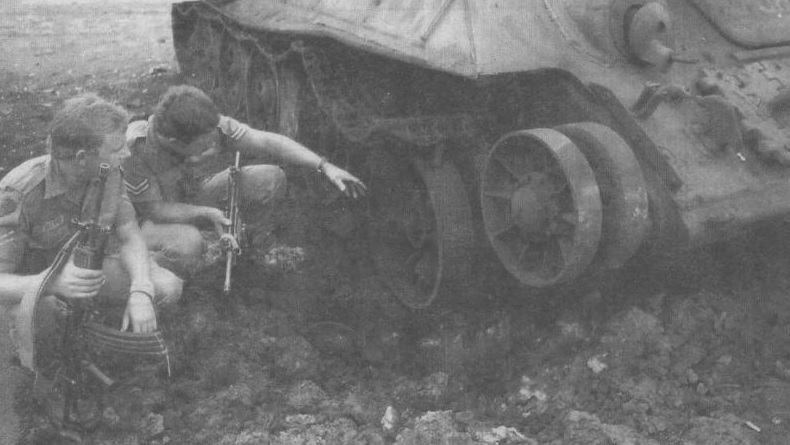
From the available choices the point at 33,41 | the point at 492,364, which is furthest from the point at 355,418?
the point at 33,41

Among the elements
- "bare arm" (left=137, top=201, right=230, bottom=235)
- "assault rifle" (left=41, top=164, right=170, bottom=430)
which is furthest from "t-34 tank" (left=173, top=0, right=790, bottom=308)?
"assault rifle" (left=41, top=164, right=170, bottom=430)

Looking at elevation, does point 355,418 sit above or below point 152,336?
below

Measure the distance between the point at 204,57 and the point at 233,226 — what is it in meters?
3.54

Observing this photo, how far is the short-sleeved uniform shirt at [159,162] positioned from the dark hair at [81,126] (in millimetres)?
878

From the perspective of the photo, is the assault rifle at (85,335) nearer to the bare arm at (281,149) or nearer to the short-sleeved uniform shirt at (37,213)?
the short-sleeved uniform shirt at (37,213)

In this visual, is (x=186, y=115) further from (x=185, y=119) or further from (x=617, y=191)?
(x=617, y=191)

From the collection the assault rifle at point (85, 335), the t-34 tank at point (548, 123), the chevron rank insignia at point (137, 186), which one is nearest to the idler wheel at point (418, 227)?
the t-34 tank at point (548, 123)

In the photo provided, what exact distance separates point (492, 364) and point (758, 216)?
1.51 meters

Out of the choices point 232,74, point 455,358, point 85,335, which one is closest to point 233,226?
point 85,335

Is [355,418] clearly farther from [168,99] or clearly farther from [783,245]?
[783,245]

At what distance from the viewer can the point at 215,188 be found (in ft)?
16.2

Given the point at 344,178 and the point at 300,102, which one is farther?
the point at 300,102

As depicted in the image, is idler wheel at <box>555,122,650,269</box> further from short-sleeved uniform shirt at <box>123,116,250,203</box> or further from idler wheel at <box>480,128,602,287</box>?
short-sleeved uniform shirt at <box>123,116,250,203</box>

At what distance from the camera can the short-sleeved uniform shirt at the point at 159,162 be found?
13.9 feet
